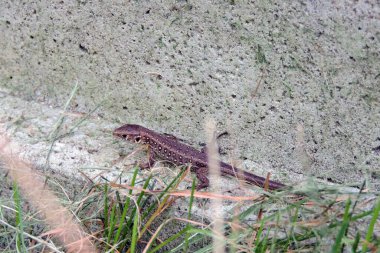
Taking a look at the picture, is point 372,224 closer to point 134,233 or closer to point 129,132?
point 134,233

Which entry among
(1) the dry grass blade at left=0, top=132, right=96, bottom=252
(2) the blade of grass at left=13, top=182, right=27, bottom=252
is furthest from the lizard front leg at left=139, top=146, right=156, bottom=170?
(2) the blade of grass at left=13, top=182, right=27, bottom=252

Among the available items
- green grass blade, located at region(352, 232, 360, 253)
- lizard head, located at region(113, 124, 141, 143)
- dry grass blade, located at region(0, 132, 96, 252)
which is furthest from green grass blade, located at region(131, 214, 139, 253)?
green grass blade, located at region(352, 232, 360, 253)

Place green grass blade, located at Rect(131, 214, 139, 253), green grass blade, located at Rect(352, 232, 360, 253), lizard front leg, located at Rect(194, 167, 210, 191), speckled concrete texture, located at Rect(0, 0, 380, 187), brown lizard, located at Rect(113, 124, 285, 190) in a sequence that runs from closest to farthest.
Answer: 1. green grass blade, located at Rect(352, 232, 360, 253)
2. green grass blade, located at Rect(131, 214, 139, 253)
3. speckled concrete texture, located at Rect(0, 0, 380, 187)
4. lizard front leg, located at Rect(194, 167, 210, 191)
5. brown lizard, located at Rect(113, 124, 285, 190)

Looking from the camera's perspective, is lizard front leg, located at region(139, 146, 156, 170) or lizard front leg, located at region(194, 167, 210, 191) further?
lizard front leg, located at region(139, 146, 156, 170)

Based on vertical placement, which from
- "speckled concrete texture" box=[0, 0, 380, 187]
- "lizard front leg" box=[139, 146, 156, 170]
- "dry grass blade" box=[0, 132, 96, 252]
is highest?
"speckled concrete texture" box=[0, 0, 380, 187]

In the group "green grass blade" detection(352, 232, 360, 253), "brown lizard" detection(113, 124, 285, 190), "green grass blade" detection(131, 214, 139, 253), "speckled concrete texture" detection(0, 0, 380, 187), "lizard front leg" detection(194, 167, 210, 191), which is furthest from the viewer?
"brown lizard" detection(113, 124, 285, 190)

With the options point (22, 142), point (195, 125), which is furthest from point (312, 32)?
point (22, 142)

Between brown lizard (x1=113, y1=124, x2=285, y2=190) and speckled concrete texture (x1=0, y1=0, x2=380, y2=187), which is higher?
speckled concrete texture (x1=0, y1=0, x2=380, y2=187)

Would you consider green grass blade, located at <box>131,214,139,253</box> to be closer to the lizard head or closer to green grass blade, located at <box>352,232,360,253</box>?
the lizard head
